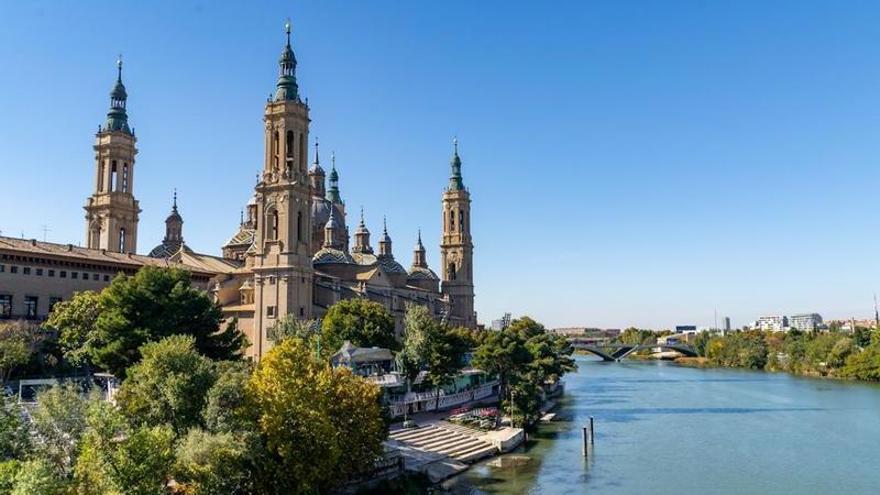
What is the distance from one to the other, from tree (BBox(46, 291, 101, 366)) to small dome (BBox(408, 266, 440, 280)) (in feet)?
197

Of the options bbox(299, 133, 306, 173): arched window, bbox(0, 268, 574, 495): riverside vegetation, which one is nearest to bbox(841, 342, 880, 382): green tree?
bbox(299, 133, 306, 173): arched window

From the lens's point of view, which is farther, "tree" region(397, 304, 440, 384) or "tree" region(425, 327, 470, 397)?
"tree" region(425, 327, 470, 397)

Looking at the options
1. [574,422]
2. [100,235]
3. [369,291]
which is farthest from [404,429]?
[100,235]

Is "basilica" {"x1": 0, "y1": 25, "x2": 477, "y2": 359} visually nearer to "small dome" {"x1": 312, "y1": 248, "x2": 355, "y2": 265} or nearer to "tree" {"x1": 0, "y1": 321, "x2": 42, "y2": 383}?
"small dome" {"x1": 312, "y1": 248, "x2": 355, "y2": 265}

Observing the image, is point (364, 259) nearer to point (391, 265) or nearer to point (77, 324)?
point (391, 265)

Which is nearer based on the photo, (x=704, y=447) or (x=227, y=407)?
(x=227, y=407)

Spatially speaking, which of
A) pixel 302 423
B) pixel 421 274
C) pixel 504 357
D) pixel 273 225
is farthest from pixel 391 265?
pixel 302 423

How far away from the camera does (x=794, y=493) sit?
3472cm

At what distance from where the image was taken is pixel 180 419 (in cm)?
2556

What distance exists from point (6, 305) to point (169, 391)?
3325 centimetres

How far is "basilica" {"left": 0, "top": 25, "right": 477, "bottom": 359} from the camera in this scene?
54156 millimetres

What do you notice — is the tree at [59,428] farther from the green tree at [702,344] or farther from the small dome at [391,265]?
the green tree at [702,344]

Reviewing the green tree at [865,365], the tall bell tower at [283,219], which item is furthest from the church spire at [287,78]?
the green tree at [865,365]

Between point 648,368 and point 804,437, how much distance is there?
83.1 meters
